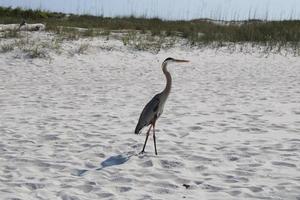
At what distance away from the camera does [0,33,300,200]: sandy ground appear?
5125mm

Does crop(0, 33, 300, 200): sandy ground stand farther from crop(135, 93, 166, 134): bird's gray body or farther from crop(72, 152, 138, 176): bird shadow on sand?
crop(135, 93, 166, 134): bird's gray body

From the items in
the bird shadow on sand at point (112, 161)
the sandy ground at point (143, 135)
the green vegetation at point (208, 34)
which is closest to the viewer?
the sandy ground at point (143, 135)

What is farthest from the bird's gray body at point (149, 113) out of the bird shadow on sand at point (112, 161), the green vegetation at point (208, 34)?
the green vegetation at point (208, 34)

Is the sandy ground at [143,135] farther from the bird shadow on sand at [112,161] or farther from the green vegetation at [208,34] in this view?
the green vegetation at [208,34]

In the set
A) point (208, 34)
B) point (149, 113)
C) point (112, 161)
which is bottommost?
point (112, 161)

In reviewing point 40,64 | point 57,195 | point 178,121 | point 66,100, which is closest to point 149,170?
point 57,195

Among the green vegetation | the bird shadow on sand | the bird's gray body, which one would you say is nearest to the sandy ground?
the bird shadow on sand

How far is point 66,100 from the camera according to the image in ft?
34.1

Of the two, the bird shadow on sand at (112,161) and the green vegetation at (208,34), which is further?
the green vegetation at (208,34)

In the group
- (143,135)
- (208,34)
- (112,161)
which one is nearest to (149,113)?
→ (112,161)

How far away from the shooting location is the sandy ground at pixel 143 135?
512 centimetres

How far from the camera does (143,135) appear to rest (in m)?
7.58

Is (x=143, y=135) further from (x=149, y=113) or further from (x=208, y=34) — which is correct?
(x=208, y=34)

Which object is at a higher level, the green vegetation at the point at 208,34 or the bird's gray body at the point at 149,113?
the green vegetation at the point at 208,34
